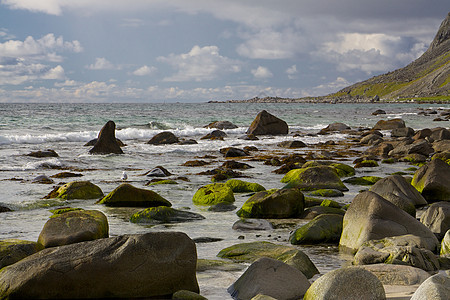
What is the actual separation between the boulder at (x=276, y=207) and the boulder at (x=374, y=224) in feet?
7.23

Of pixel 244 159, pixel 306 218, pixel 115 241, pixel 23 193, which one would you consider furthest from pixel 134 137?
pixel 115 241

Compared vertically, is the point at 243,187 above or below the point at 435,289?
below

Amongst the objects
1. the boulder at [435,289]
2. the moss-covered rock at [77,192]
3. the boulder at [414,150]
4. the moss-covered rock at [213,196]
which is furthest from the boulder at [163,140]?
the boulder at [435,289]

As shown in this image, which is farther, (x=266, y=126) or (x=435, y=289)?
(x=266, y=126)

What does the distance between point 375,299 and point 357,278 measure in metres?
0.26

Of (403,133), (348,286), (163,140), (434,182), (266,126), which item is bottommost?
(163,140)

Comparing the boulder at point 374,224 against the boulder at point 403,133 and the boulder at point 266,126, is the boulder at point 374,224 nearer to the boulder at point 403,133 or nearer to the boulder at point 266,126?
the boulder at point 403,133

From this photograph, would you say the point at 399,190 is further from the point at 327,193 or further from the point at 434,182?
the point at 327,193

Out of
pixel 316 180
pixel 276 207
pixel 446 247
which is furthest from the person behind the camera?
pixel 316 180

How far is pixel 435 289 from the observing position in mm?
3975

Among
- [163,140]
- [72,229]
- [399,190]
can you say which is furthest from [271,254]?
[163,140]

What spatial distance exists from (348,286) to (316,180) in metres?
9.19

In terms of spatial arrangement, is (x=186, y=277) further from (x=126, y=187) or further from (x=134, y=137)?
→ (x=134, y=137)

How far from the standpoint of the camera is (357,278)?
4.70m
